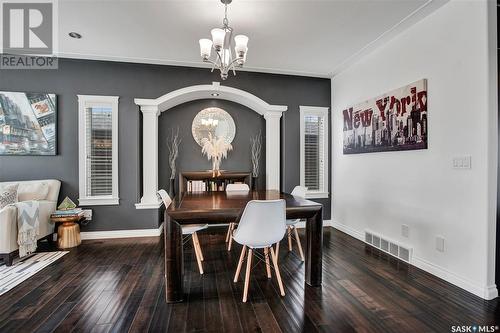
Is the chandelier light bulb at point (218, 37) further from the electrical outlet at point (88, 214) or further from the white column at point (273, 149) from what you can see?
the electrical outlet at point (88, 214)

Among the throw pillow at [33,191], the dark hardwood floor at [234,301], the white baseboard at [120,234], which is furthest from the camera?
the white baseboard at [120,234]

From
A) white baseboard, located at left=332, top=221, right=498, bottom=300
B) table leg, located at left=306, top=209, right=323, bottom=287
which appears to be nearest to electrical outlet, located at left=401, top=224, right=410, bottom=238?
white baseboard, located at left=332, top=221, right=498, bottom=300

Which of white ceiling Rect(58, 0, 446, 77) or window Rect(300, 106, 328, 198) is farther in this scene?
window Rect(300, 106, 328, 198)

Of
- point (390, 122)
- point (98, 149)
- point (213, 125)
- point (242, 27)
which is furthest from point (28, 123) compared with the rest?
point (390, 122)

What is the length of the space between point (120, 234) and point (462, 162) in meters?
4.53

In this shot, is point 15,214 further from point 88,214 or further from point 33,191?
point 88,214

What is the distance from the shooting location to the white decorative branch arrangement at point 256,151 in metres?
4.55

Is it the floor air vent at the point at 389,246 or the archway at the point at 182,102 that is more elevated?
the archway at the point at 182,102

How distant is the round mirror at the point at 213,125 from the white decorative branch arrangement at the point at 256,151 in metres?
0.42

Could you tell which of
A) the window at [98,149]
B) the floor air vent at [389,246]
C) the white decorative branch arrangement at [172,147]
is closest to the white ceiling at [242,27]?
the window at [98,149]

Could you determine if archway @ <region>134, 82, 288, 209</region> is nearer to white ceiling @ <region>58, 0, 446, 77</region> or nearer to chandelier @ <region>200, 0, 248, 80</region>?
white ceiling @ <region>58, 0, 446, 77</region>

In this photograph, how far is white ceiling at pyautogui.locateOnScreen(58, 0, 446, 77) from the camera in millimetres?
2461

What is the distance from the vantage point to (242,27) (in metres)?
2.84

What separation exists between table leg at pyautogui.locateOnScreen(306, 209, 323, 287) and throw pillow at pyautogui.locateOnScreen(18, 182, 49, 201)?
3672 millimetres
